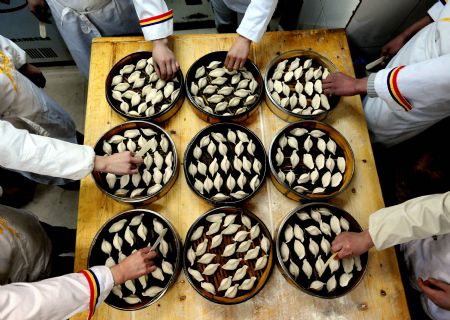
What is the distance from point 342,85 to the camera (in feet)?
A: 3.77

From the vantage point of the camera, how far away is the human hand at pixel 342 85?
1.12 metres

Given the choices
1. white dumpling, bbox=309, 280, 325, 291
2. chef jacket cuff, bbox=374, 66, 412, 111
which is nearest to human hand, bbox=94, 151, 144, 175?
white dumpling, bbox=309, 280, 325, 291

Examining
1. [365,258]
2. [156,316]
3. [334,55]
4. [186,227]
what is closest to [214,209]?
[186,227]

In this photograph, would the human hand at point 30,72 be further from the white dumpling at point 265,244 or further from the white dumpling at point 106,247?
the white dumpling at point 265,244

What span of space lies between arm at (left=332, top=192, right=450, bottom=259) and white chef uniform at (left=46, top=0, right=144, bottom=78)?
4.49 feet

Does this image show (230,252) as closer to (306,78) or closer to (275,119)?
(275,119)

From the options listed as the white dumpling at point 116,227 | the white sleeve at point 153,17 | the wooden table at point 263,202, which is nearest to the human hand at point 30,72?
the wooden table at point 263,202

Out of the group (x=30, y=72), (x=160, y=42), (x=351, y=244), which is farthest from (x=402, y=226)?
(x=30, y=72)

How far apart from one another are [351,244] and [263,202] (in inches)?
12.2

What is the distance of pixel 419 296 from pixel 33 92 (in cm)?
173

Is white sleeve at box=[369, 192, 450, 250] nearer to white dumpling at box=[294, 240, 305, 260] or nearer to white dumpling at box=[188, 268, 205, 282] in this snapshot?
white dumpling at box=[294, 240, 305, 260]

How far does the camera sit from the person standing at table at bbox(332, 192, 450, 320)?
86 cm

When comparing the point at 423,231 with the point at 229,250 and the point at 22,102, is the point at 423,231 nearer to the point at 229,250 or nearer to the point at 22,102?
the point at 229,250

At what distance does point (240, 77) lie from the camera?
126cm
